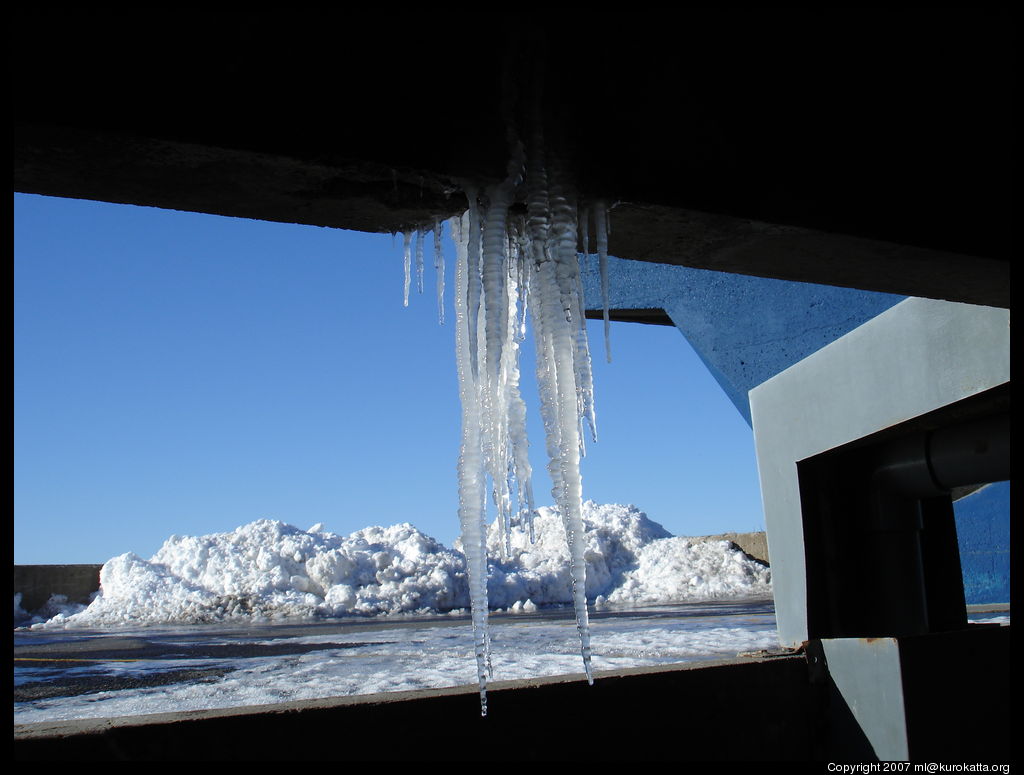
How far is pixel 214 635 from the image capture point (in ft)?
38.1

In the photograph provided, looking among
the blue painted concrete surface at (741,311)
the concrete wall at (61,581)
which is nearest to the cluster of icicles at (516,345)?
the blue painted concrete surface at (741,311)

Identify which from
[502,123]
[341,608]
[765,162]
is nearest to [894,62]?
[765,162]

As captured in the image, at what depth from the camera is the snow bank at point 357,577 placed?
55.6 ft

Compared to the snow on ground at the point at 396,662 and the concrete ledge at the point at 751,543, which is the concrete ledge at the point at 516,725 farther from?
the concrete ledge at the point at 751,543

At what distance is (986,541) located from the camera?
10430 mm

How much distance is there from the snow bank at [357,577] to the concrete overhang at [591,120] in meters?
13.7

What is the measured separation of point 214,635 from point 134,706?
6977mm

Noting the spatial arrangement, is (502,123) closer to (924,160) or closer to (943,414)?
(924,160)

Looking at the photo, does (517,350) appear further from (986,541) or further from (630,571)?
(630,571)

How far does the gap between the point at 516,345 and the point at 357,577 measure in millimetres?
16120

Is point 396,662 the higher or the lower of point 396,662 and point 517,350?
the lower

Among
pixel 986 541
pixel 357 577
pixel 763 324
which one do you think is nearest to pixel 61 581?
pixel 357 577
